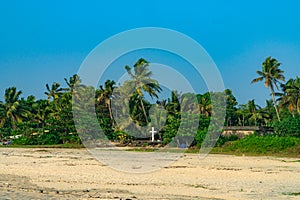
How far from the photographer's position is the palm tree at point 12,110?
72688mm

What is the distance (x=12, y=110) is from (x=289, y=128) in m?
42.0

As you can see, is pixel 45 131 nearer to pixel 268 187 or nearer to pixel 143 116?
pixel 143 116

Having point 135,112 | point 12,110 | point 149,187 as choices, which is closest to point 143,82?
point 135,112

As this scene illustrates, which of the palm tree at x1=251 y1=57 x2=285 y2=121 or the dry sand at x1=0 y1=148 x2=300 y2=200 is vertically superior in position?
the palm tree at x1=251 y1=57 x2=285 y2=121

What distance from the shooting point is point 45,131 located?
62.9 m

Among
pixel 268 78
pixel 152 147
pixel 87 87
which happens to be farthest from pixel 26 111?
pixel 268 78

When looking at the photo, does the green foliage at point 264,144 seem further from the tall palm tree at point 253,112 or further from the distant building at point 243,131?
the tall palm tree at point 253,112

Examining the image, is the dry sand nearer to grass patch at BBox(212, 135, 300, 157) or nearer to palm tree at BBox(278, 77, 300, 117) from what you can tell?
grass patch at BBox(212, 135, 300, 157)

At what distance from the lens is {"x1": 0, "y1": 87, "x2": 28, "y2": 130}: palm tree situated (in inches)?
2862

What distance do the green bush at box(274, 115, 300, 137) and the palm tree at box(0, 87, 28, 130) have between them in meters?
39.9

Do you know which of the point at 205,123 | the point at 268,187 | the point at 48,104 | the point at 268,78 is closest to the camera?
the point at 268,187

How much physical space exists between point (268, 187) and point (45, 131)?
48.9 meters

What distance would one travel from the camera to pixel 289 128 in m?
50.3

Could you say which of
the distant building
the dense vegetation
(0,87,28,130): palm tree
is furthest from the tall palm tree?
(0,87,28,130): palm tree
